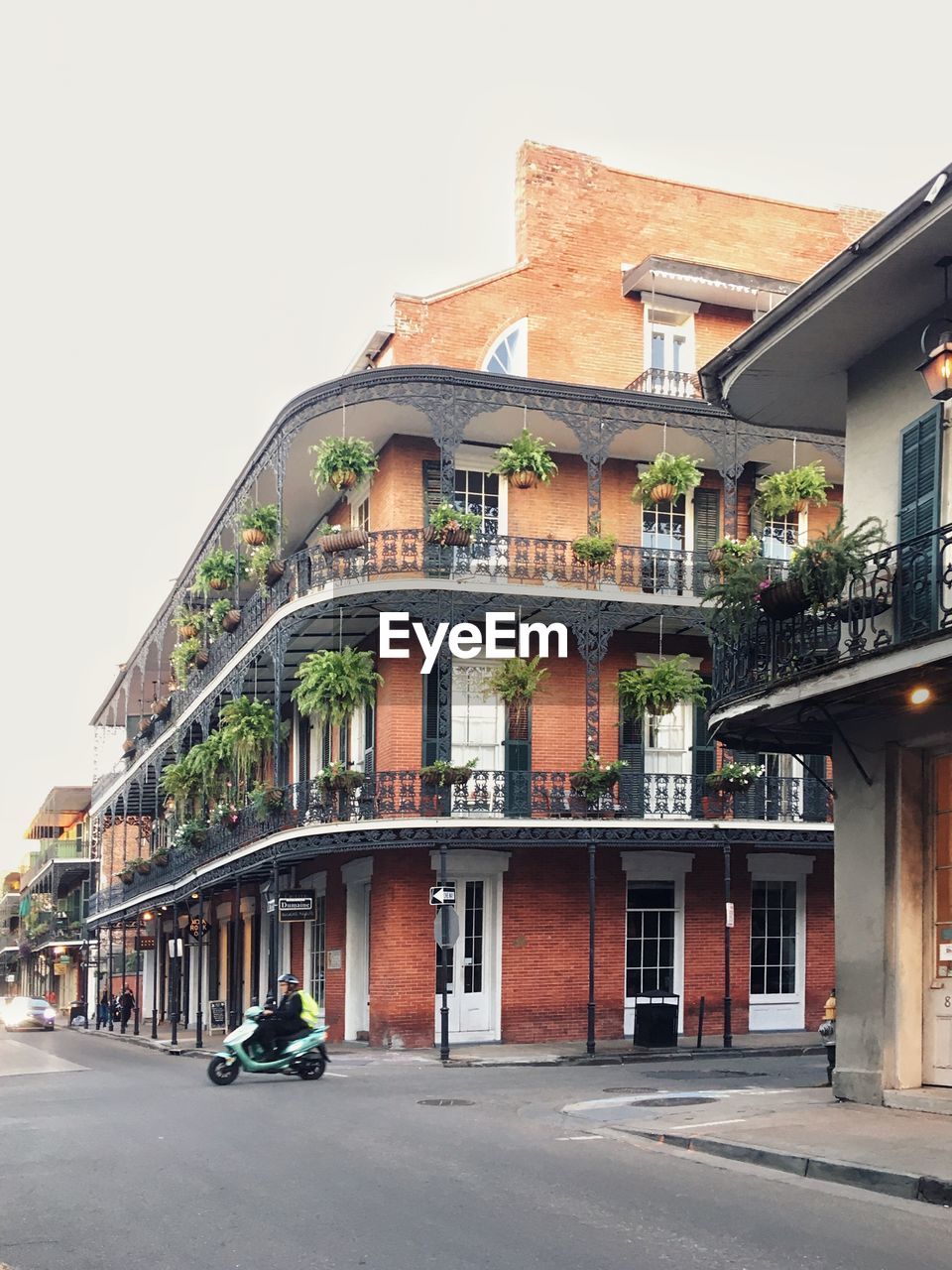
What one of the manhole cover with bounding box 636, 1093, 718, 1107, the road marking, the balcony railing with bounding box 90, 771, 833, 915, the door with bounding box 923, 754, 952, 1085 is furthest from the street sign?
the door with bounding box 923, 754, 952, 1085

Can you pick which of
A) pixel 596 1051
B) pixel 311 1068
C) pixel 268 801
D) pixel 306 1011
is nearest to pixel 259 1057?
pixel 311 1068

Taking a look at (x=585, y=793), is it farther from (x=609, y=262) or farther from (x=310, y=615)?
(x=609, y=262)

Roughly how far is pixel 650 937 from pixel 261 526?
1069cm

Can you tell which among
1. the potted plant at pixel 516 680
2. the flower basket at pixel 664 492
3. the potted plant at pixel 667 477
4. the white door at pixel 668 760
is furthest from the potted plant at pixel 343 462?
the white door at pixel 668 760

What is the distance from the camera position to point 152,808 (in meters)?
50.2

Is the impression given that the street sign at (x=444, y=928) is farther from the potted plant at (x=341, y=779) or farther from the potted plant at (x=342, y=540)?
the potted plant at (x=342, y=540)

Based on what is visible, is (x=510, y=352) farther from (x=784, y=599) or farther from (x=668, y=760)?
(x=784, y=599)

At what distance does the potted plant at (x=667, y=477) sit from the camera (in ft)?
84.3

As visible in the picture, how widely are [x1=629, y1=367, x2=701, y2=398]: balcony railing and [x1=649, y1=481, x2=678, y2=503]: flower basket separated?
3180 millimetres

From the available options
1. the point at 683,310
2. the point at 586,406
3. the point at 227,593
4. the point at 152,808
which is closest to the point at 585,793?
the point at 586,406

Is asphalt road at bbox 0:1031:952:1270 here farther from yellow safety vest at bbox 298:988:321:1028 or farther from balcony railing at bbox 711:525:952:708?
balcony railing at bbox 711:525:952:708

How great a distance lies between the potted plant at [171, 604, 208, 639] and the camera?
36.9m

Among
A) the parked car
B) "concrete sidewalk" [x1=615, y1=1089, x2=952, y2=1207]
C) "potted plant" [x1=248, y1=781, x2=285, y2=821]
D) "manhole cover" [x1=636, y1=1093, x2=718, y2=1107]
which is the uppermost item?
"potted plant" [x1=248, y1=781, x2=285, y2=821]

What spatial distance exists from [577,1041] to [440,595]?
7.74 metres
